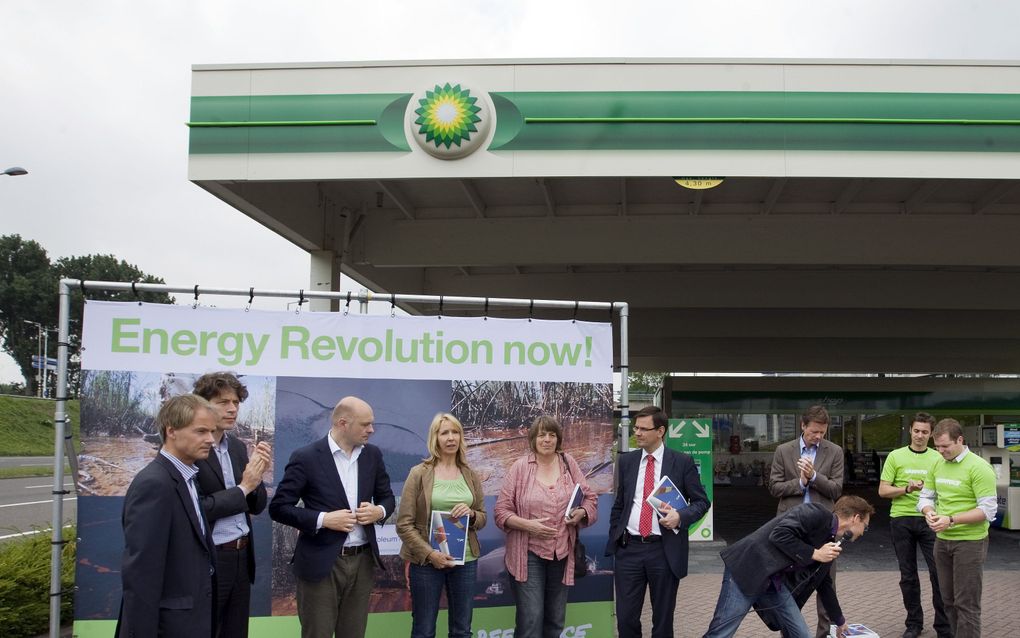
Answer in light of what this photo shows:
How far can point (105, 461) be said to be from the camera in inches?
208

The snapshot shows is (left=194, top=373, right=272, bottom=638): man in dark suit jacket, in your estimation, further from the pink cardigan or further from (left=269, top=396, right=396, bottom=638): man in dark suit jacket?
the pink cardigan

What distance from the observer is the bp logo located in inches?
353

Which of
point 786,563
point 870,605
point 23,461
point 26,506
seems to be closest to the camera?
point 786,563

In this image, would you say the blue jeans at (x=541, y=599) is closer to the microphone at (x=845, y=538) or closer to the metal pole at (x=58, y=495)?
the microphone at (x=845, y=538)

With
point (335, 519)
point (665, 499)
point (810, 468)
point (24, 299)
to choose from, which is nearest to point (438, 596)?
point (335, 519)

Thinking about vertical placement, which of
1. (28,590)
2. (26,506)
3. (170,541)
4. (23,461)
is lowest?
(23,461)

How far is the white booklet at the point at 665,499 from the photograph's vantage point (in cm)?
529

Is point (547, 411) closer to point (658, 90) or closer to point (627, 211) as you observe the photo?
point (658, 90)

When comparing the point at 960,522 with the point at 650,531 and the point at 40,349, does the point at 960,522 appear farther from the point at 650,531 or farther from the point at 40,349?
the point at 40,349

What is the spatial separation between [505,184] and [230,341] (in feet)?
21.2

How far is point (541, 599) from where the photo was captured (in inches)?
211

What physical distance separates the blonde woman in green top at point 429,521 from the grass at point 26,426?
1369 inches

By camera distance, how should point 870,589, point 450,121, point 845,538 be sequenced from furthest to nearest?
point 450,121 < point 870,589 < point 845,538

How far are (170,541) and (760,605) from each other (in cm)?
335
